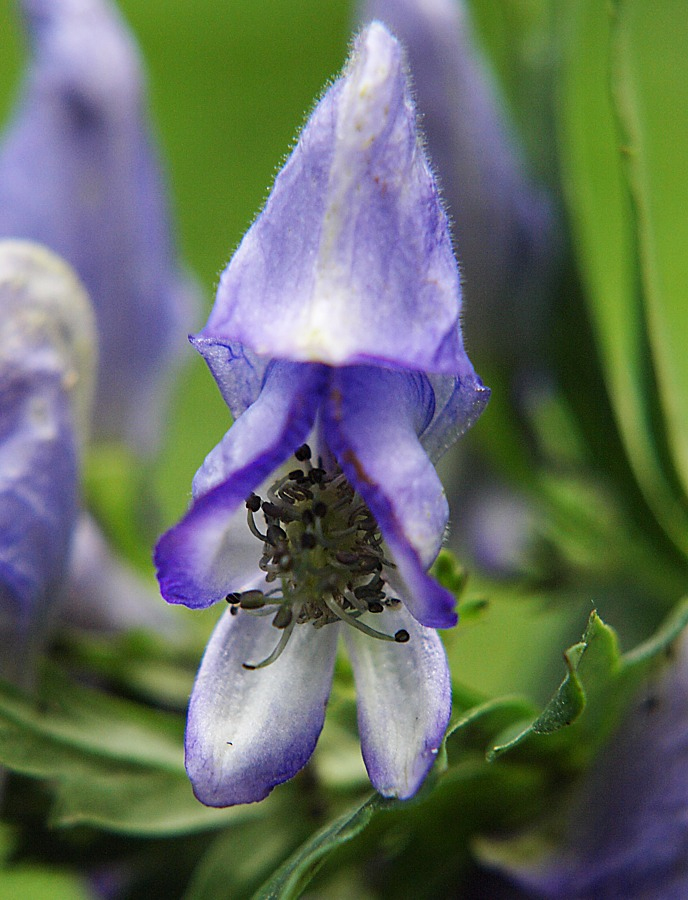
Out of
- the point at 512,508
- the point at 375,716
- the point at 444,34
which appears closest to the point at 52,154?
the point at 444,34

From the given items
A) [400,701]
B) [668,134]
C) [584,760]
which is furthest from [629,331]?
[668,134]

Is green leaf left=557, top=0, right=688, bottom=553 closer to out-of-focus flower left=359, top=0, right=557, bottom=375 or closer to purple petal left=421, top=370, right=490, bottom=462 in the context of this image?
out-of-focus flower left=359, top=0, right=557, bottom=375

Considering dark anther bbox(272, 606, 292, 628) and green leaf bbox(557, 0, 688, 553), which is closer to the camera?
dark anther bbox(272, 606, 292, 628)

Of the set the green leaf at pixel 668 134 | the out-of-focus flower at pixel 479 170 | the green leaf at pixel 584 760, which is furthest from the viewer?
the green leaf at pixel 668 134

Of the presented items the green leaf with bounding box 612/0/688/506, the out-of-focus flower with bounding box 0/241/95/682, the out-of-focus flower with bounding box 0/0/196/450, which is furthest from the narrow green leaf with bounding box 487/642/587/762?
the green leaf with bounding box 612/0/688/506

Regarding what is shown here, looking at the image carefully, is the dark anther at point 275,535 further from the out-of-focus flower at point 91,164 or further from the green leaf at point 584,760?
the out-of-focus flower at point 91,164

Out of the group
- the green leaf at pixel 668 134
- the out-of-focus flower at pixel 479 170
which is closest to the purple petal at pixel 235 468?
the out-of-focus flower at pixel 479 170

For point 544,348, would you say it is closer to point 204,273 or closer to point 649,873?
point 649,873
